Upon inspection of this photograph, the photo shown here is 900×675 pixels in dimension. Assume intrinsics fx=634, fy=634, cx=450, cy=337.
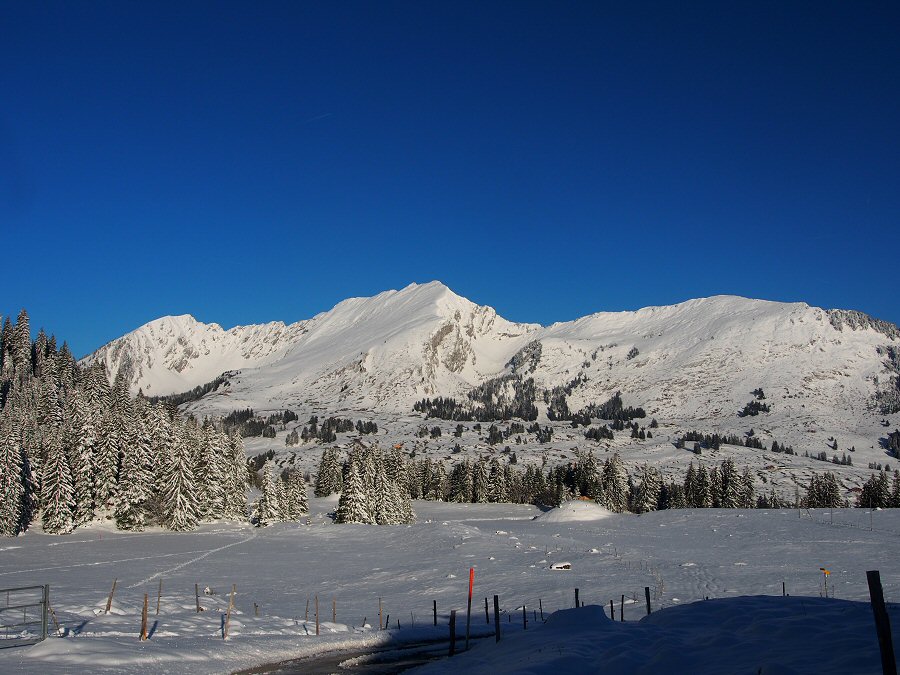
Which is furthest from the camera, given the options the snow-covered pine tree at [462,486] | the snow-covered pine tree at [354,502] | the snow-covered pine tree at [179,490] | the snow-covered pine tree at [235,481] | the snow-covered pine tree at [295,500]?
the snow-covered pine tree at [462,486]

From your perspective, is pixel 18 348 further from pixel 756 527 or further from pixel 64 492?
pixel 756 527

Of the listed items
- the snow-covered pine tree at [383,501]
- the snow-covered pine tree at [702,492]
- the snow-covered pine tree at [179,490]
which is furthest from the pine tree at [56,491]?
the snow-covered pine tree at [702,492]

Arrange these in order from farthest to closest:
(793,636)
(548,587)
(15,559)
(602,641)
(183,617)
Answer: (15,559)
(548,587)
(183,617)
(602,641)
(793,636)

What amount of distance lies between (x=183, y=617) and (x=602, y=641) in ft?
68.5

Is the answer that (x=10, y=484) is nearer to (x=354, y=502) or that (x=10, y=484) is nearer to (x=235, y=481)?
(x=235, y=481)

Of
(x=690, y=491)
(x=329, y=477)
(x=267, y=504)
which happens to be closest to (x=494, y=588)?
(x=267, y=504)

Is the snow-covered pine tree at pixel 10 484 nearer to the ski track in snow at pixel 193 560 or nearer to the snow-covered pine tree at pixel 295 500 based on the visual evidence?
the ski track in snow at pixel 193 560

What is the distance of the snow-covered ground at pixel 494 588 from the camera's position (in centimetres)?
1753

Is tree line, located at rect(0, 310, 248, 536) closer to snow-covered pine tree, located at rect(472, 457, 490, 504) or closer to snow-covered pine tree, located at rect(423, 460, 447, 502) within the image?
snow-covered pine tree, located at rect(472, 457, 490, 504)

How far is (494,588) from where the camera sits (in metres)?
48.5

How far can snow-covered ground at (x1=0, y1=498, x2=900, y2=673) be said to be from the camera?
17.5 m

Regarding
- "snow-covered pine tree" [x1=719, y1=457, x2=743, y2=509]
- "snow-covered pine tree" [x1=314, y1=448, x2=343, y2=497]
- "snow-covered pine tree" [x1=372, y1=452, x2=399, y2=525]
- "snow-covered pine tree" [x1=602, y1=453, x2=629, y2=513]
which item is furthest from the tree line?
"snow-covered pine tree" [x1=719, y1=457, x2=743, y2=509]

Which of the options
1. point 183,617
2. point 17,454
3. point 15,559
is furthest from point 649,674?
point 17,454

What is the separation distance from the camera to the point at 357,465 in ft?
325
